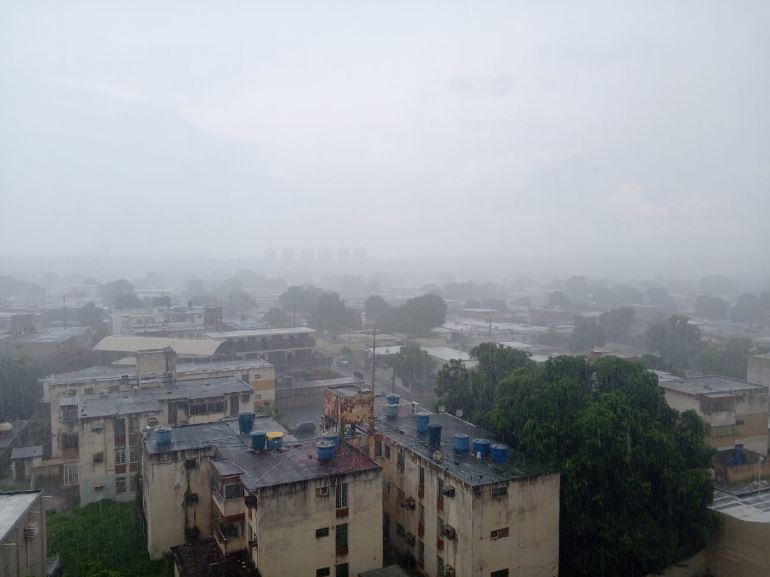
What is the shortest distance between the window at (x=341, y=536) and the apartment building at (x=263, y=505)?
2 cm

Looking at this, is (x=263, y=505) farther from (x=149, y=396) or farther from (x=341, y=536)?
(x=149, y=396)

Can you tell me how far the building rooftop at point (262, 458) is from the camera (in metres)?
9.67

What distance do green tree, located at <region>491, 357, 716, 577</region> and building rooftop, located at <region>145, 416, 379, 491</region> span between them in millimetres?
3297

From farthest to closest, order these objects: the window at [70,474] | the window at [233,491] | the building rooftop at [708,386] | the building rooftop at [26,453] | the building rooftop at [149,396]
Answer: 1. the building rooftop at [708,386]
2. the building rooftop at [26,453]
3. the window at [70,474]
4. the building rooftop at [149,396]
5. the window at [233,491]

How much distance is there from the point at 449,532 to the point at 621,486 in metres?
2.98

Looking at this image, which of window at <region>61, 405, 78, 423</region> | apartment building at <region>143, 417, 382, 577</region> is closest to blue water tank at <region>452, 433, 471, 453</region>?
apartment building at <region>143, 417, 382, 577</region>

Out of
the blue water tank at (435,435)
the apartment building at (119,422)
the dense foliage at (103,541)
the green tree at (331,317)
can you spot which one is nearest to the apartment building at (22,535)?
the dense foliage at (103,541)

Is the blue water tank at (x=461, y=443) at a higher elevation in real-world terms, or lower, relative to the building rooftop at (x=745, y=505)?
higher

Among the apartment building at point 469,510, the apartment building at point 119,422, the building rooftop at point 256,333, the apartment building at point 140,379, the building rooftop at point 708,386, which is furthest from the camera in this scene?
the building rooftop at point 256,333

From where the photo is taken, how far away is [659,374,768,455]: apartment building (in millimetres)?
16141

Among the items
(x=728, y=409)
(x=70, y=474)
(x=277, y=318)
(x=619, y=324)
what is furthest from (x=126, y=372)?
(x=619, y=324)

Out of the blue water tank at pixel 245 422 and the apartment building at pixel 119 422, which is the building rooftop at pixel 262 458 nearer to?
the blue water tank at pixel 245 422

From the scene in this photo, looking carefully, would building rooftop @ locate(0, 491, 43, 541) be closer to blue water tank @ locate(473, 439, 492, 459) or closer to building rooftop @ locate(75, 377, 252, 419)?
building rooftop @ locate(75, 377, 252, 419)

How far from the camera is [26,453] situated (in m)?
15.7
